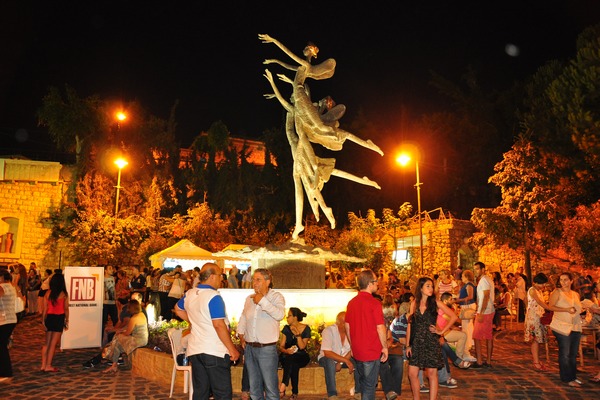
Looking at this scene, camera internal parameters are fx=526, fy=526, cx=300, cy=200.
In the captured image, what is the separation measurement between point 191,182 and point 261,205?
4.60m

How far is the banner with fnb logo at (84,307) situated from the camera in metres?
10.9

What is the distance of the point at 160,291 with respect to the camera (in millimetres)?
12742

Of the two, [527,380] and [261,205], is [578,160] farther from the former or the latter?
[261,205]

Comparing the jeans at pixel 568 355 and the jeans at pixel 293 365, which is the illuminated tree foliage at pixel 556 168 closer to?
the jeans at pixel 568 355

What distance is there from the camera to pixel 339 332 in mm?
6969

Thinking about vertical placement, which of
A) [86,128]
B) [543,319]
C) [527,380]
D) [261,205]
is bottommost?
[527,380]

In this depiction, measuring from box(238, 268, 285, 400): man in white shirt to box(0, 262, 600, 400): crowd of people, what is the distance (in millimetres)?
10

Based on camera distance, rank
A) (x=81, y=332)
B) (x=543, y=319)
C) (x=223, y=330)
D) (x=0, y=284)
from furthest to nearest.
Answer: (x=81, y=332) → (x=543, y=319) → (x=0, y=284) → (x=223, y=330)

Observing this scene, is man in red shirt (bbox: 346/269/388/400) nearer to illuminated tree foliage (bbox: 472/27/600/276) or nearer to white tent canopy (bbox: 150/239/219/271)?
white tent canopy (bbox: 150/239/219/271)

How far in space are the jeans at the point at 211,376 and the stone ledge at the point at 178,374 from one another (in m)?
2.63

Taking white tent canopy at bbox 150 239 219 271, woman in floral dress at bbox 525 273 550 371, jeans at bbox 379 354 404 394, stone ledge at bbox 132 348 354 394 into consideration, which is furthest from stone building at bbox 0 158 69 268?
woman in floral dress at bbox 525 273 550 371

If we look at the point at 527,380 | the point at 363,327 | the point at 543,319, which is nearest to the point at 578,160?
the point at 543,319

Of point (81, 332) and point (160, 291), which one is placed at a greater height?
point (160, 291)

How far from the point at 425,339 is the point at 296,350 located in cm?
176
